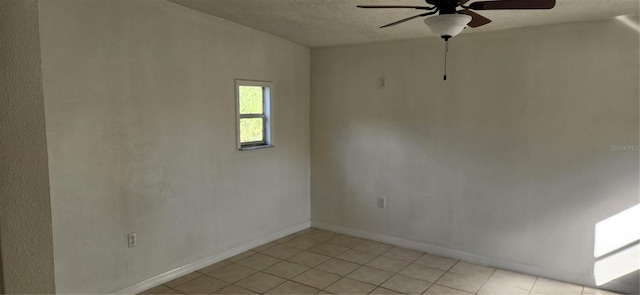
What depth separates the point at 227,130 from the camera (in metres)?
4.04

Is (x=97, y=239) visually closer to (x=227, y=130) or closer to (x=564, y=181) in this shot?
(x=227, y=130)

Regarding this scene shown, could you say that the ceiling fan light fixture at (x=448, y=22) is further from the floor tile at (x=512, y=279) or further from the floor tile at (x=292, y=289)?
the floor tile at (x=512, y=279)

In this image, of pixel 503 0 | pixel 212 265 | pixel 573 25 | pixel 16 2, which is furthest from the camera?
pixel 212 265

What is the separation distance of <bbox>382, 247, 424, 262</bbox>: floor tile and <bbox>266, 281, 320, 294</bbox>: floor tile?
111 centimetres

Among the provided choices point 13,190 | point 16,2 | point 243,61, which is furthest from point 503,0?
point 243,61

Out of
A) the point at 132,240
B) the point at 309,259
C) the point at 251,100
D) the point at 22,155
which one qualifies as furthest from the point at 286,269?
the point at 22,155

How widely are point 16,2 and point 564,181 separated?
3.84 metres

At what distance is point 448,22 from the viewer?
6.76 feet

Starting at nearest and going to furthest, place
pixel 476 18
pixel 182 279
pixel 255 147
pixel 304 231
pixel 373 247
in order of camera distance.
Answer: pixel 476 18, pixel 182 279, pixel 255 147, pixel 373 247, pixel 304 231

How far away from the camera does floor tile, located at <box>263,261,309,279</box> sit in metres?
3.76

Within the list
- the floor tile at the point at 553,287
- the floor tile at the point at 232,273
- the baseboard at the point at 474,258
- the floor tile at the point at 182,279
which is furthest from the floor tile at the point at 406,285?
the floor tile at the point at 182,279

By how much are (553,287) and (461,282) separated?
0.74m

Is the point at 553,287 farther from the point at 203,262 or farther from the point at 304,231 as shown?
the point at 203,262

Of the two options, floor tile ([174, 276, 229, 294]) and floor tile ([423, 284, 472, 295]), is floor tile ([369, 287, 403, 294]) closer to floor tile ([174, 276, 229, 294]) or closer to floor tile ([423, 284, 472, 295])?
floor tile ([423, 284, 472, 295])
